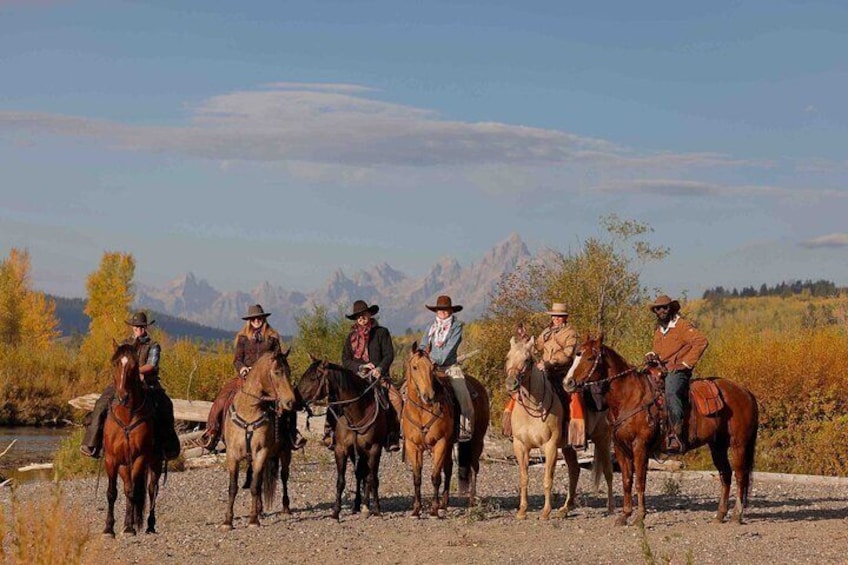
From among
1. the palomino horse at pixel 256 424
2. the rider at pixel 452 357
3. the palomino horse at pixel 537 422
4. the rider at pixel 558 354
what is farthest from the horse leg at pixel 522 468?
the palomino horse at pixel 256 424

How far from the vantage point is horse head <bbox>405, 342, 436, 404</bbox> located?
15.3 metres

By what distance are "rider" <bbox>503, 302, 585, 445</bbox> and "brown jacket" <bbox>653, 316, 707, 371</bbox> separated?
1.22 meters

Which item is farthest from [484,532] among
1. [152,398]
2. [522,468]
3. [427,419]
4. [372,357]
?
[152,398]

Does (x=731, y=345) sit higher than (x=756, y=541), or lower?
higher

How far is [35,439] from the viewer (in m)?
36.6

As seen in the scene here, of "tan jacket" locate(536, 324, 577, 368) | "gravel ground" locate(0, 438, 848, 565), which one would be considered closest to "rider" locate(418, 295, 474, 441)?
"tan jacket" locate(536, 324, 577, 368)

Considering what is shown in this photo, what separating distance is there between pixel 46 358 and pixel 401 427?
3732 centimetres

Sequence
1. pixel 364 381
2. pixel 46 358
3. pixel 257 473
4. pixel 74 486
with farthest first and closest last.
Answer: pixel 46 358, pixel 74 486, pixel 364 381, pixel 257 473

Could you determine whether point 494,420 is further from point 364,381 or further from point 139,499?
point 139,499

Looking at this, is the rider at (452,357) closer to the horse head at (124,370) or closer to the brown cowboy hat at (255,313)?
the brown cowboy hat at (255,313)

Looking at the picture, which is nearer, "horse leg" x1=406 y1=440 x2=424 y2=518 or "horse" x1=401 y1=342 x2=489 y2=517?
"horse" x1=401 y1=342 x2=489 y2=517

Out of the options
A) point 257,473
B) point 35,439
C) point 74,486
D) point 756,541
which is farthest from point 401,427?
point 35,439

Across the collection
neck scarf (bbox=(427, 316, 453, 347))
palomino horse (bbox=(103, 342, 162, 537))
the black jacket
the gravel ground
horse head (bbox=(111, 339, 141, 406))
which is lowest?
the gravel ground

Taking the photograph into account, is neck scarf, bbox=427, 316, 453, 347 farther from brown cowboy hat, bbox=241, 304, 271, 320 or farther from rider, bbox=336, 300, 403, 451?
brown cowboy hat, bbox=241, 304, 271, 320
